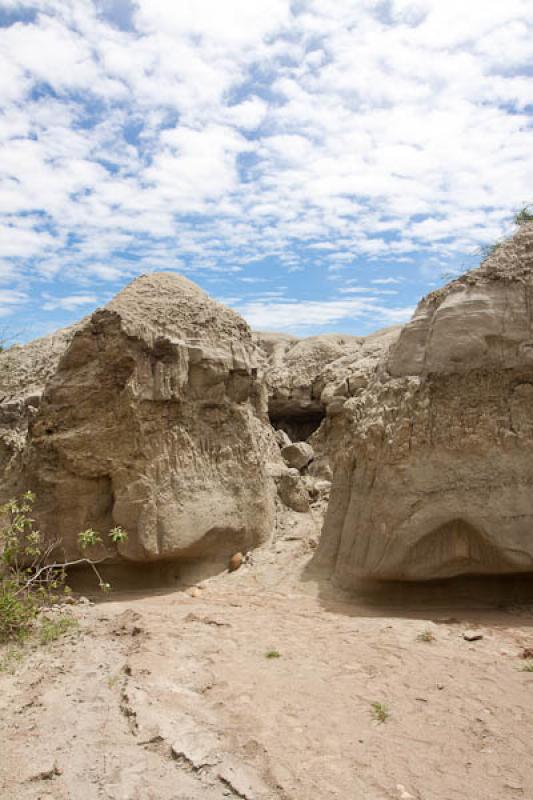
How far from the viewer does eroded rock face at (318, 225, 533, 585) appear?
5.01 metres

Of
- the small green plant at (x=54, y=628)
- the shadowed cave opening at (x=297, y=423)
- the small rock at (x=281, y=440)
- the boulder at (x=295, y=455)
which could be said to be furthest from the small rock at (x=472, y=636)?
the shadowed cave opening at (x=297, y=423)

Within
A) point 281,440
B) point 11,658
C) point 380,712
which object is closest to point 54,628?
point 11,658

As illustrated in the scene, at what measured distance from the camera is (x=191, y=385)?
6.59m

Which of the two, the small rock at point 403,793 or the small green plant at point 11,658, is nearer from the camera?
the small rock at point 403,793

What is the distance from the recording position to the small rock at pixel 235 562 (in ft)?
21.2

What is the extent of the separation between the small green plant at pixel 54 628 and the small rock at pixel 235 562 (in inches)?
79.1

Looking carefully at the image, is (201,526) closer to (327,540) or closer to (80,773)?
(327,540)

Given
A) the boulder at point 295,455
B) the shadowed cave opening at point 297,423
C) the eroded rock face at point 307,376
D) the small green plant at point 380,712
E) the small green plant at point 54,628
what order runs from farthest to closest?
the shadowed cave opening at point 297,423, the eroded rock face at point 307,376, the boulder at point 295,455, the small green plant at point 54,628, the small green plant at point 380,712

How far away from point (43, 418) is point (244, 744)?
4.13 m

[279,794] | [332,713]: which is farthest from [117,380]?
[279,794]

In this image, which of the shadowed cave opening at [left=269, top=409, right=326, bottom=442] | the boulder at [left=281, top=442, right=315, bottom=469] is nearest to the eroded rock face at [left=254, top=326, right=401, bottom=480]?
the shadowed cave opening at [left=269, top=409, right=326, bottom=442]

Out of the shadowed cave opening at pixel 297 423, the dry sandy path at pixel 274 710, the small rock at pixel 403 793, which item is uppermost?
the shadowed cave opening at pixel 297 423

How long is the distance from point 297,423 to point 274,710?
954 cm

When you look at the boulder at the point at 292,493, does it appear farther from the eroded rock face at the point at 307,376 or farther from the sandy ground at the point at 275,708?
the eroded rock face at the point at 307,376
